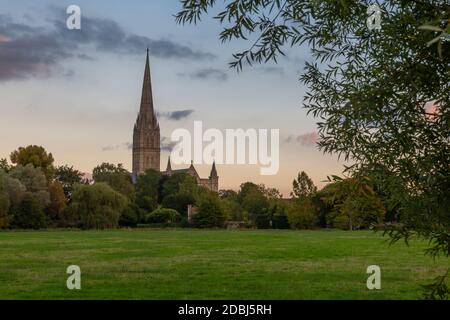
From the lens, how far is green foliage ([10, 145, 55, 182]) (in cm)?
9932

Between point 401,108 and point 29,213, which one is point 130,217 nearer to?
point 29,213

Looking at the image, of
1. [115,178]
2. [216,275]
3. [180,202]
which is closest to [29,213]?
[115,178]

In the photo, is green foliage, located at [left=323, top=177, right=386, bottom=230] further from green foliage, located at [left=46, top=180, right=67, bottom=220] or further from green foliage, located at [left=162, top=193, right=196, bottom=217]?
green foliage, located at [left=162, top=193, right=196, bottom=217]

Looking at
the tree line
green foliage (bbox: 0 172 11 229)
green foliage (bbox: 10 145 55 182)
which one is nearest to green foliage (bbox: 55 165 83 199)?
the tree line

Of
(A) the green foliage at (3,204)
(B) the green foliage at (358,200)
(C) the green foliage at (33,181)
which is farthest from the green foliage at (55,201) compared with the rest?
(B) the green foliage at (358,200)

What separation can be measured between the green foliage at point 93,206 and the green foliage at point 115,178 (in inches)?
869

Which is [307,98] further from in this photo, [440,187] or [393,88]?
[440,187]

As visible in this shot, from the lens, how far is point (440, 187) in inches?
266

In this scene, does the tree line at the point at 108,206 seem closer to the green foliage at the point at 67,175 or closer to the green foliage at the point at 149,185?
the green foliage at the point at 67,175

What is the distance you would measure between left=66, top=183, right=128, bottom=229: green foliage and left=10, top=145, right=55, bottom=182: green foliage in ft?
62.1

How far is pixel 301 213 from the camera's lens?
86375 mm

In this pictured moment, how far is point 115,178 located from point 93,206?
33.2 meters

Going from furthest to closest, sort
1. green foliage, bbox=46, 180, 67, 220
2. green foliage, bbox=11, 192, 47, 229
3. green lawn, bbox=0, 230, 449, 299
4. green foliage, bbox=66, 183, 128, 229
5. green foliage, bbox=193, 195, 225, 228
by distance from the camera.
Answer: green foliage, bbox=193, 195, 225, 228 < green foliage, bbox=46, 180, 67, 220 < green foliage, bbox=66, 183, 128, 229 < green foliage, bbox=11, 192, 47, 229 < green lawn, bbox=0, 230, 449, 299

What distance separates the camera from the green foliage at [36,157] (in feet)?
326
